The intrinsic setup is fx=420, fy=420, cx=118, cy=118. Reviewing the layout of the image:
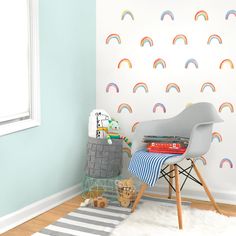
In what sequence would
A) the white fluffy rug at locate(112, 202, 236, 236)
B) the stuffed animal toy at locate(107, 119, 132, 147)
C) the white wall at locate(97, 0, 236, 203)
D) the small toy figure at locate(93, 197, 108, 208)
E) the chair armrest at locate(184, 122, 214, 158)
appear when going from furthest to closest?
the stuffed animal toy at locate(107, 119, 132, 147) → the white wall at locate(97, 0, 236, 203) → the small toy figure at locate(93, 197, 108, 208) → the chair armrest at locate(184, 122, 214, 158) → the white fluffy rug at locate(112, 202, 236, 236)

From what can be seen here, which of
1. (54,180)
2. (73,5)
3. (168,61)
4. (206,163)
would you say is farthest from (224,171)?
(73,5)

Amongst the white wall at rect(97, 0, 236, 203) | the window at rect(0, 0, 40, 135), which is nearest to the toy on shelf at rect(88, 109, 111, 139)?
the white wall at rect(97, 0, 236, 203)

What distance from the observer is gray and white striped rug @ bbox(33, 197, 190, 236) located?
2.69m

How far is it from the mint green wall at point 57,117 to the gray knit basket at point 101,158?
0.56ft

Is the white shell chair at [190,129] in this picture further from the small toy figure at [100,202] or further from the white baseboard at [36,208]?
the white baseboard at [36,208]

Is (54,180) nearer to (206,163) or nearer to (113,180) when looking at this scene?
(113,180)

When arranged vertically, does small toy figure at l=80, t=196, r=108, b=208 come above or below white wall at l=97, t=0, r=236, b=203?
below

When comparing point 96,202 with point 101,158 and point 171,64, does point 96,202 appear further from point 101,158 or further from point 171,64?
point 171,64

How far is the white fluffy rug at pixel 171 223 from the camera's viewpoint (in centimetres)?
266

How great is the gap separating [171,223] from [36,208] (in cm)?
96

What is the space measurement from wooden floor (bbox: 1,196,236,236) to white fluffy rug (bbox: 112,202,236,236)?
0.17 meters

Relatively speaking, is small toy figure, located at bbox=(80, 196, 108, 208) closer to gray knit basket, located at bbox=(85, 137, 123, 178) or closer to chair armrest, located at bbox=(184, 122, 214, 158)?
gray knit basket, located at bbox=(85, 137, 123, 178)

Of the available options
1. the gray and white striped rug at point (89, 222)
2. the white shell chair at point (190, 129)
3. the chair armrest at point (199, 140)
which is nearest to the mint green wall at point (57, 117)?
the gray and white striped rug at point (89, 222)

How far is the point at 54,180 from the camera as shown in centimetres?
323
